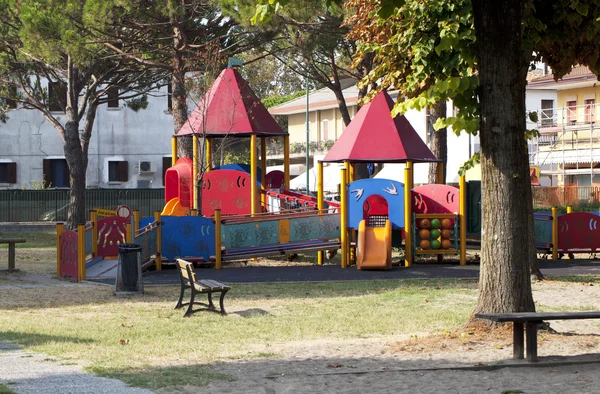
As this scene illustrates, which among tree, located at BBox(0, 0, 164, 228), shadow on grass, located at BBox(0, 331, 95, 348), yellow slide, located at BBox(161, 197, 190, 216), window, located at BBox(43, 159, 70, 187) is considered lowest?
shadow on grass, located at BBox(0, 331, 95, 348)

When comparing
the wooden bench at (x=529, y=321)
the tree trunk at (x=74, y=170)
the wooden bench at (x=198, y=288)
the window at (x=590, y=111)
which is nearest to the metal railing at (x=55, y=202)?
the tree trunk at (x=74, y=170)

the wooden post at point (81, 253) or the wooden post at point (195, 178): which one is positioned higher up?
the wooden post at point (195, 178)

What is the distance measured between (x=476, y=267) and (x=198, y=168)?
26.3ft

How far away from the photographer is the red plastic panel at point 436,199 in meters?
24.2

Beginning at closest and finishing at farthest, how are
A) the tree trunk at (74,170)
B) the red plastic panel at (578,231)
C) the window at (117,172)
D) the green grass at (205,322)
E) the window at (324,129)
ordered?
the green grass at (205,322)
the red plastic panel at (578,231)
the tree trunk at (74,170)
the window at (117,172)
the window at (324,129)

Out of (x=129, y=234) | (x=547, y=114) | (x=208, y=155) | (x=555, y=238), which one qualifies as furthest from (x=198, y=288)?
(x=547, y=114)

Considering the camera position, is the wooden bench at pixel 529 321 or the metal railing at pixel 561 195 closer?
the wooden bench at pixel 529 321

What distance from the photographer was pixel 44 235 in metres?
39.3

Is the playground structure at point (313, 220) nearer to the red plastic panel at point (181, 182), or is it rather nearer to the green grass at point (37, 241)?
the red plastic panel at point (181, 182)

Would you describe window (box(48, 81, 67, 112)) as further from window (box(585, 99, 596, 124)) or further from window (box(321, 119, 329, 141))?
window (box(585, 99, 596, 124))

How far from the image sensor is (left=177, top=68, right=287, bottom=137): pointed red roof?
27312 mm

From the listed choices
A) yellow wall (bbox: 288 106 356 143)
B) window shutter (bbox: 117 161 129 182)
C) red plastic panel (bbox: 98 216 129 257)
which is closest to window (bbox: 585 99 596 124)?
yellow wall (bbox: 288 106 356 143)

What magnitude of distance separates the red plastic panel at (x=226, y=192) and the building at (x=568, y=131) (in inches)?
1095

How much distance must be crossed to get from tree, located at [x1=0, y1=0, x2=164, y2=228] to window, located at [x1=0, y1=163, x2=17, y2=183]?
11.9 meters
